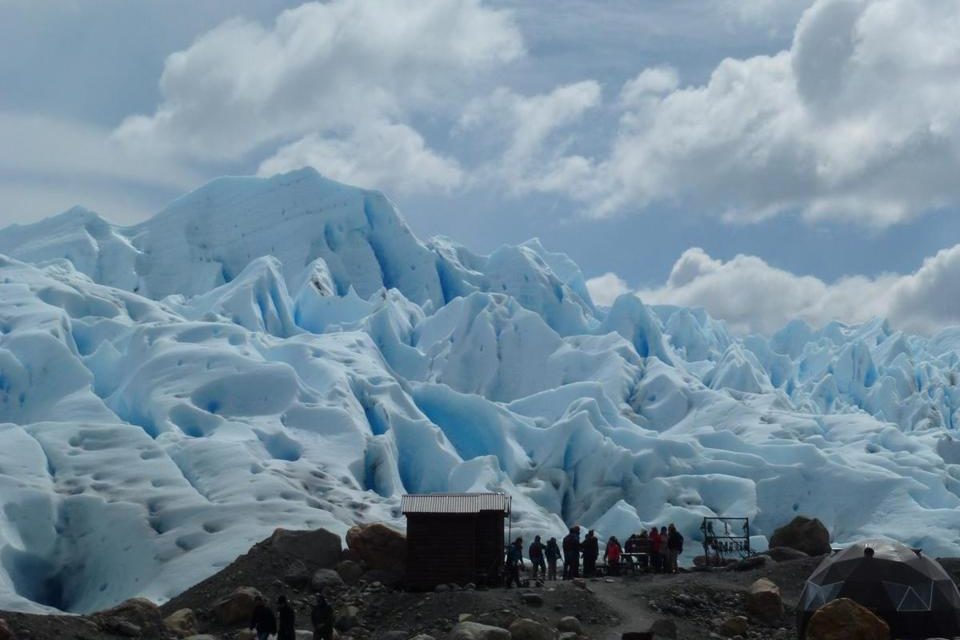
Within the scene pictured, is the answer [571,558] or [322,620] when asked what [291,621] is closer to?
[322,620]

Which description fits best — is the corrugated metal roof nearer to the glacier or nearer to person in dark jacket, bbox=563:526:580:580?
person in dark jacket, bbox=563:526:580:580

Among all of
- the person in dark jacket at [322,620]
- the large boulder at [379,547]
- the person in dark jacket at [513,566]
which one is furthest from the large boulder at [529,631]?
the large boulder at [379,547]

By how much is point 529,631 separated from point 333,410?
67.9ft

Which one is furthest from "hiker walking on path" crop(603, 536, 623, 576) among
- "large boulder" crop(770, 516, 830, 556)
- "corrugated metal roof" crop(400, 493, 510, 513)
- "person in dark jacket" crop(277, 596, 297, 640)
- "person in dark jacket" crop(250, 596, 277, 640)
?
"person in dark jacket" crop(277, 596, 297, 640)

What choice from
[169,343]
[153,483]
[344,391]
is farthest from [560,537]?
[169,343]

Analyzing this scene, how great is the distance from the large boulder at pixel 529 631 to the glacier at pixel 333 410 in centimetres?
1070

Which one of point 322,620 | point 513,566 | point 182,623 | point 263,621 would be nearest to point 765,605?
point 513,566

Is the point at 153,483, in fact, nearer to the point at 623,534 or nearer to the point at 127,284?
the point at 623,534

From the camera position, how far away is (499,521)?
68.0 feet

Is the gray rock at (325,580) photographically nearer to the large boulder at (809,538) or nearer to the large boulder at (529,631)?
the large boulder at (529,631)

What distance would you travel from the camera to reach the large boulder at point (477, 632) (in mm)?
15797

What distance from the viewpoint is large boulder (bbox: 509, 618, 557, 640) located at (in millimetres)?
16516

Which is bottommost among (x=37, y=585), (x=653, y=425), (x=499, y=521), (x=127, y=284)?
(x=37, y=585)

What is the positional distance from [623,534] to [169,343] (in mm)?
15998
